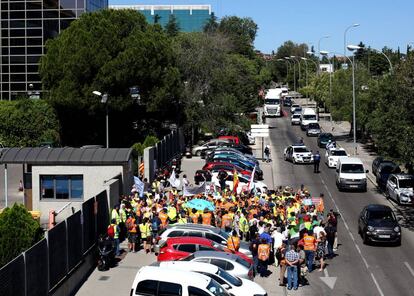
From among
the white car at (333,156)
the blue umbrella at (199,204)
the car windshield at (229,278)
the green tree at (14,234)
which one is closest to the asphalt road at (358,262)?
the car windshield at (229,278)

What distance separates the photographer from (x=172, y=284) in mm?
16000

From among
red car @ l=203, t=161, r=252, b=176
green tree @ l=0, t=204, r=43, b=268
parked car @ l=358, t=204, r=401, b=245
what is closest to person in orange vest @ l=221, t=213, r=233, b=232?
parked car @ l=358, t=204, r=401, b=245

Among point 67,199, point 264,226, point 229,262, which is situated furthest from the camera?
point 67,199

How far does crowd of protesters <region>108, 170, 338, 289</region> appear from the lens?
70.5 feet

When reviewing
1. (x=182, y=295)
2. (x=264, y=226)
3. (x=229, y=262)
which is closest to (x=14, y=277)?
(x=182, y=295)

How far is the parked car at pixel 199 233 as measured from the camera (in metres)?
22.6

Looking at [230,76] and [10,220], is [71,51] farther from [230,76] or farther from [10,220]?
[10,220]

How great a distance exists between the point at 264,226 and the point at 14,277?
9.95 m

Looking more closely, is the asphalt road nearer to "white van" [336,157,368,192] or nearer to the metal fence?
"white van" [336,157,368,192]

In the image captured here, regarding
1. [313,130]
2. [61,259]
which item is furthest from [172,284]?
[313,130]

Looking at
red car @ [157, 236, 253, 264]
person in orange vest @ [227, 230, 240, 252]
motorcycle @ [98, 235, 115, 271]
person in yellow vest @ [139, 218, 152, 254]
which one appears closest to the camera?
red car @ [157, 236, 253, 264]

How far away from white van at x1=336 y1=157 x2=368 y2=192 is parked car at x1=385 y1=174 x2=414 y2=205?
8.66 feet

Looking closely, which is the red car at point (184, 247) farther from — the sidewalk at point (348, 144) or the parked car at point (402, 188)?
the sidewalk at point (348, 144)

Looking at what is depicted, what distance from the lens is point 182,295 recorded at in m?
15.9
